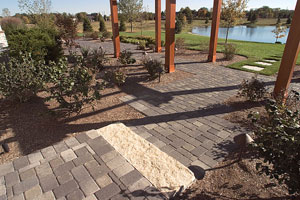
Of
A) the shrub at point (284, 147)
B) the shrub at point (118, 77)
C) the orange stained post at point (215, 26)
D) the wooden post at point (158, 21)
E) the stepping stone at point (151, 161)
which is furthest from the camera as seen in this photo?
the wooden post at point (158, 21)

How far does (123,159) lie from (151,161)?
47 centimetres

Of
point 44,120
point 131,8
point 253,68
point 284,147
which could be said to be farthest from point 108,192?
point 131,8

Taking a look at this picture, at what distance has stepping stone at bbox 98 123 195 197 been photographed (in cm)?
268

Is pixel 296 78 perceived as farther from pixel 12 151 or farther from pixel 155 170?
pixel 12 151

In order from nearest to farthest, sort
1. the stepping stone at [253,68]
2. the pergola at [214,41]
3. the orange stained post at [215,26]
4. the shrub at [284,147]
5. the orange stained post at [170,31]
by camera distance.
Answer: the shrub at [284,147] → the pergola at [214,41] → the orange stained post at [170,31] → the orange stained post at [215,26] → the stepping stone at [253,68]

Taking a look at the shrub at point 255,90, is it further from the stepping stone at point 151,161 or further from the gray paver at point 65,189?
the gray paver at point 65,189

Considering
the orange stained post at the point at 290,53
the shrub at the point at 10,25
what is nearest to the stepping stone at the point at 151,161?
the orange stained post at the point at 290,53

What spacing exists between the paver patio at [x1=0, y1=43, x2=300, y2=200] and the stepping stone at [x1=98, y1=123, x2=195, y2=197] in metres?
0.15

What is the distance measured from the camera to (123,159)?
310cm

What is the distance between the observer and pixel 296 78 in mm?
7551

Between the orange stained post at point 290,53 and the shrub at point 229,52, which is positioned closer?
the orange stained post at point 290,53

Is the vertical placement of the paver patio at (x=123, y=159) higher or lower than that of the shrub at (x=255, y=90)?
lower

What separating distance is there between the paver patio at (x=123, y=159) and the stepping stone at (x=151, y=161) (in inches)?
5.7

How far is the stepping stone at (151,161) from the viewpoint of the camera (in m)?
2.68
